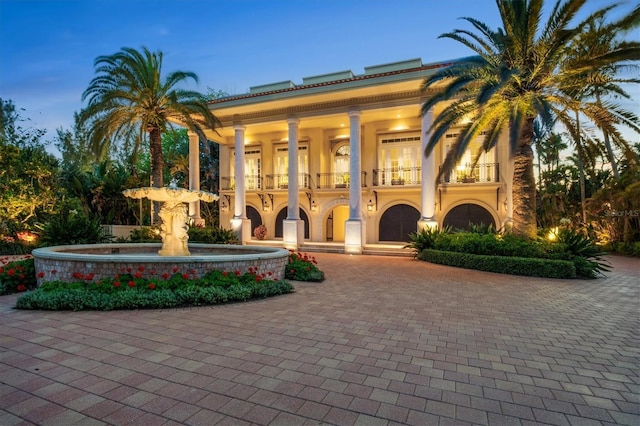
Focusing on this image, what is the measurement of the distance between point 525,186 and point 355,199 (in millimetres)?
7687

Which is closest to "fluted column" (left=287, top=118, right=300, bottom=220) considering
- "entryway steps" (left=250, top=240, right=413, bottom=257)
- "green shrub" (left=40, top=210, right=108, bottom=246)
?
"entryway steps" (left=250, top=240, right=413, bottom=257)

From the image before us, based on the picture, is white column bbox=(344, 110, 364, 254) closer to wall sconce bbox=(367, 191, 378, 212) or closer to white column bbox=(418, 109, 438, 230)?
wall sconce bbox=(367, 191, 378, 212)

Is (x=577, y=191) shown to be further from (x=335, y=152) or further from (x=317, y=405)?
(x=317, y=405)

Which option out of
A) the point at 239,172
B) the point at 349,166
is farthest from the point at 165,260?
the point at 349,166

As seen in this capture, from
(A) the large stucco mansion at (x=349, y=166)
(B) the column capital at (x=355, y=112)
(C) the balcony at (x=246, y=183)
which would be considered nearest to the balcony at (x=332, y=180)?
(A) the large stucco mansion at (x=349, y=166)

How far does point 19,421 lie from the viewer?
8.61 ft

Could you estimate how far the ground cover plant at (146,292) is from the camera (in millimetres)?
5750

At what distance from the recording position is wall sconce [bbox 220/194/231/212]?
76.8ft

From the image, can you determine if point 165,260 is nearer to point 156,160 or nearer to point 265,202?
point 156,160

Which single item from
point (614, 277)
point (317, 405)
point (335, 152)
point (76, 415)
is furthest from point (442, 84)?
point (76, 415)

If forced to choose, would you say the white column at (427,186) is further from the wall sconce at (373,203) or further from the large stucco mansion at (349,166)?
the wall sconce at (373,203)

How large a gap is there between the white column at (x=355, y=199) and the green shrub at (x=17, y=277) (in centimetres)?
1200

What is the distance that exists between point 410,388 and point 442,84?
14666mm

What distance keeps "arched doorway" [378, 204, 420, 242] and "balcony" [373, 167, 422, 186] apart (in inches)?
55.0
